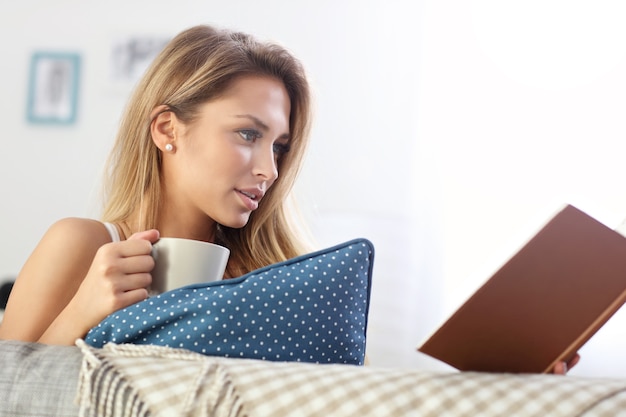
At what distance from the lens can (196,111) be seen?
5.02ft

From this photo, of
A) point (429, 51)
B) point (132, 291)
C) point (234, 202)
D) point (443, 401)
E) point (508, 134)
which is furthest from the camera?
point (429, 51)

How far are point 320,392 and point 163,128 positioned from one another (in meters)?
1.03

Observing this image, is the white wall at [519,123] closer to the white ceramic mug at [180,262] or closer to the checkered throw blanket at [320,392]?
the white ceramic mug at [180,262]

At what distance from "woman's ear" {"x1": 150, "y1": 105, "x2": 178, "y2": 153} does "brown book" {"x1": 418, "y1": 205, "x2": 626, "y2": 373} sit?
0.91 metres

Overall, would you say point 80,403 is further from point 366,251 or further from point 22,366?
point 366,251

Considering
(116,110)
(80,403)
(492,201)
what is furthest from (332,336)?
(116,110)

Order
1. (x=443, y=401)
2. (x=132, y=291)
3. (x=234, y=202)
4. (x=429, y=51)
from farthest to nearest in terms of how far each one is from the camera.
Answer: (x=429, y=51) → (x=234, y=202) → (x=132, y=291) → (x=443, y=401)

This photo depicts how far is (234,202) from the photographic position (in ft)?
5.03

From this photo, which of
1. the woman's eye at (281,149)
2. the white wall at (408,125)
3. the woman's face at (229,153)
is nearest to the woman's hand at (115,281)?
the woman's face at (229,153)

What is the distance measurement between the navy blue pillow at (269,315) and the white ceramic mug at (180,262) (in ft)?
0.62

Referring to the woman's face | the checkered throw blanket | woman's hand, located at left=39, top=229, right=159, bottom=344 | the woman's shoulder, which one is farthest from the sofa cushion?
the woman's face

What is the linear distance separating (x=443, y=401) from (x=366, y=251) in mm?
227

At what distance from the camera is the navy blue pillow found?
0.76m

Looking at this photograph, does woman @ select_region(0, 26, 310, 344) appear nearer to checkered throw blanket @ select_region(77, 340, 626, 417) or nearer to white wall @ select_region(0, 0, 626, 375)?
checkered throw blanket @ select_region(77, 340, 626, 417)
